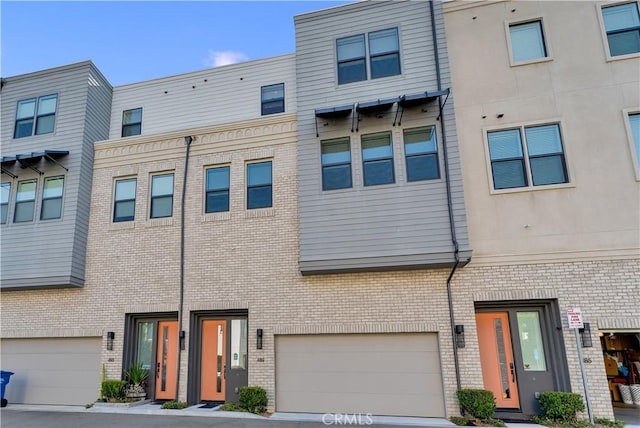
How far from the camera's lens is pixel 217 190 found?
37.9 feet

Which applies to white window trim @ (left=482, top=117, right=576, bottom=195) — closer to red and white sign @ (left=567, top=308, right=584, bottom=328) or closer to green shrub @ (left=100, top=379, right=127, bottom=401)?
red and white sign @ (left=567, top=308, right=584, bottom=328)

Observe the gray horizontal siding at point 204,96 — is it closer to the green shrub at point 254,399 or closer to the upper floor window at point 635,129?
the green shrub at point 254,399

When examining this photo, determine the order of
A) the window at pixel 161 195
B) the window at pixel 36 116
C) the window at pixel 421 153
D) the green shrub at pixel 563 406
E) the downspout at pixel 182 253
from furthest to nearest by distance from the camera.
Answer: the window at pixel 36 116 < the window at pixel 161 195 < the downspout at pixel 182 253 < the window at pixel 421 153 < the green shrub at pixel 563 406

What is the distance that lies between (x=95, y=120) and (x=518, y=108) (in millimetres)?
12538

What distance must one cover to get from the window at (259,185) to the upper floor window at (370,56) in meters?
3.24

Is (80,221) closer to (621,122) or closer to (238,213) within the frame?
(238,213)

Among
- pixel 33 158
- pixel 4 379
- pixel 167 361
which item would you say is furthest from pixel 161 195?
pixel 4 379

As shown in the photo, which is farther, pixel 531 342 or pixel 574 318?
pixel 531 342

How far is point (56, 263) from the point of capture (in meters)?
11.4

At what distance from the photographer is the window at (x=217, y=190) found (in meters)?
11.4

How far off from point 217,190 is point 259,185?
1289 millimetres

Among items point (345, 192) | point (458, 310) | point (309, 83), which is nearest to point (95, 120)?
point (309, 83)

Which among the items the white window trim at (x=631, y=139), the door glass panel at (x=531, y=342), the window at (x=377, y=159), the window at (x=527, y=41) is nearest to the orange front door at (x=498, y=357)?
the door glass panel at (x=531, y=342)

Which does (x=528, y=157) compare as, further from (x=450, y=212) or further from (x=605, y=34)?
(x=605, y=34)
